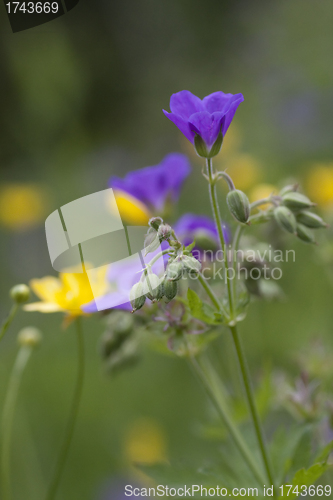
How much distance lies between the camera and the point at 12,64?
1.18 metres

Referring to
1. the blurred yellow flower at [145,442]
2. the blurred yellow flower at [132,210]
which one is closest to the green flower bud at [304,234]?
the blurred yellow flower at [132,210]

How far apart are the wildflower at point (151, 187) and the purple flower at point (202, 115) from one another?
0.72 ft

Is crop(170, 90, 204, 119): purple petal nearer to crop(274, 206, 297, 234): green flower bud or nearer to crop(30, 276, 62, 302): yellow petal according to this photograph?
crop(274, 206, 297, 234): green flower bud

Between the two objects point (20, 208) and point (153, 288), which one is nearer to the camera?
point (153, 288)

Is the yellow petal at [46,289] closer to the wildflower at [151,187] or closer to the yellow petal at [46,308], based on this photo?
the yellow petal at [46,308]

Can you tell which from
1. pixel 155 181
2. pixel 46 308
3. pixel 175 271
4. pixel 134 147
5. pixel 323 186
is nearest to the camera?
pixel 175 271

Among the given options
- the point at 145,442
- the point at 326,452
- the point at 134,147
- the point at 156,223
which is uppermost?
the point at 134,147

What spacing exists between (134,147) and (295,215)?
54.6 inches

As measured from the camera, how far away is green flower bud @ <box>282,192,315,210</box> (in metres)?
0.42

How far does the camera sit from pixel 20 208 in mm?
1274

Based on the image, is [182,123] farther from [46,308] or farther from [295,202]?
[46,308]

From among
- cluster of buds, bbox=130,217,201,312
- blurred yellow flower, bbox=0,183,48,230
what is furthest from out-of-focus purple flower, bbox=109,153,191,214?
blurred yellow flower, bbox=0,183,48,230

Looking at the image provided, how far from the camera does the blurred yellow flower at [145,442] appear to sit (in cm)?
106

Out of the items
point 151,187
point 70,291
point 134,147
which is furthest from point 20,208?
point 70,291
